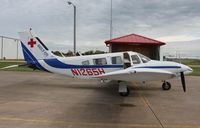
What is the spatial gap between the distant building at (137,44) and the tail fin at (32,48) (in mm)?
5406

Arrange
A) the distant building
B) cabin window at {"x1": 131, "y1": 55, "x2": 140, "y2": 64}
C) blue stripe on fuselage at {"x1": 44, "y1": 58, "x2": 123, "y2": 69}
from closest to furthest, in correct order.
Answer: cabin window at {"x1": 131, "y1": 55, "x2": 140, "y2": 64}, blue stripe on fuselage at {"x1": 44, "y1": 58, "x2": 123, "y2": 69}, the distant building

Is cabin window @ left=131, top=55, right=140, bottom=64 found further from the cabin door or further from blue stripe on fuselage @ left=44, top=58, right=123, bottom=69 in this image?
blue stripe on fuselage @ left=44, top=58, right=123, bottom=69

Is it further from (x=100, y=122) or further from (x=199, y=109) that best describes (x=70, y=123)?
(x=199, y=109)

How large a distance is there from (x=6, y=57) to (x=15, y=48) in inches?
354

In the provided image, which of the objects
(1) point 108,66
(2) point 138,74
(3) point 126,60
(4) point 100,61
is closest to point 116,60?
(1) point 108,66

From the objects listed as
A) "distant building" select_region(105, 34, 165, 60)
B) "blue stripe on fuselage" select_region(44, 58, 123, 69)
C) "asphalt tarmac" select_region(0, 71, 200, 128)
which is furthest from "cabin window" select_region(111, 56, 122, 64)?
"distant building" select_region(105, 34, 165, 60)

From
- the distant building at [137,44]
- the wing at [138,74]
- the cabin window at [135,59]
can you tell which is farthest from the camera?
the distant building at [137,44]

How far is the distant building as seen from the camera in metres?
20.9

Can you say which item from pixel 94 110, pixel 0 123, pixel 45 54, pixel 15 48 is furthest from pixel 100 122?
pixel 15 48

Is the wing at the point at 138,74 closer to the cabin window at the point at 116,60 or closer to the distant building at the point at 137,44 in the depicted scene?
the cabin window at the point at 116,60

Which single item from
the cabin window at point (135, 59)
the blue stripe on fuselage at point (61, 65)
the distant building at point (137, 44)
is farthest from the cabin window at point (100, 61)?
Answer: the distant building at point (137, 44)

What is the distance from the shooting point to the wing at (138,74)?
13.2 m

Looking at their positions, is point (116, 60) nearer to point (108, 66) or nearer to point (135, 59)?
point (108, 66)

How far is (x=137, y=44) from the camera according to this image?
841 inches
